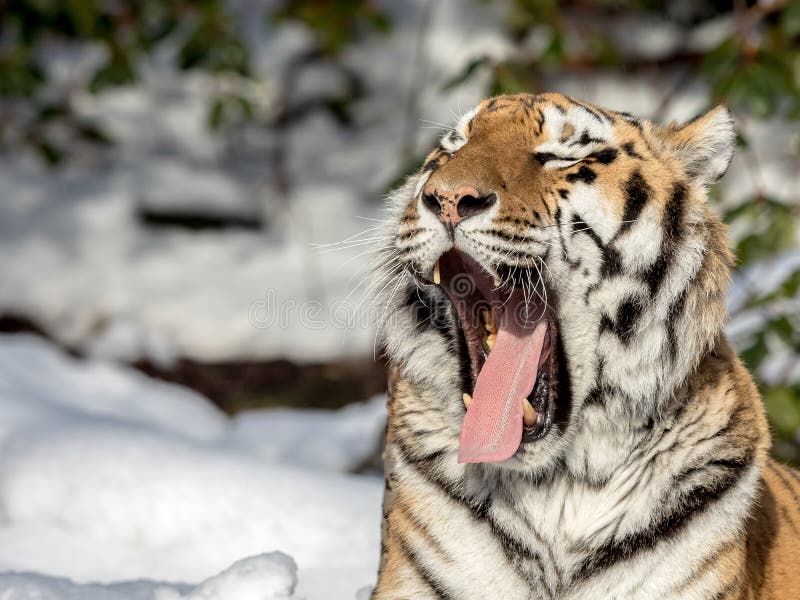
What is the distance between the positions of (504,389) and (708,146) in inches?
22.6

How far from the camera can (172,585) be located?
236cm

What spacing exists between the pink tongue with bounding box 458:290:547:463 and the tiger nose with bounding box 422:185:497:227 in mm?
203

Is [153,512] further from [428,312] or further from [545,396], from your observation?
[545,396]

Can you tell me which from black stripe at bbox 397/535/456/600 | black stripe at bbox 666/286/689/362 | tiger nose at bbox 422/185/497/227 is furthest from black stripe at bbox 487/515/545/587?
tiger nose at bbox 422/185/497/227

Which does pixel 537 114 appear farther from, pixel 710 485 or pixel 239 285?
pixel 239 285

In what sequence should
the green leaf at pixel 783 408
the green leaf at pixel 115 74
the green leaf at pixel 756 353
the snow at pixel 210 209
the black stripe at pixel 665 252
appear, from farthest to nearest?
the snow at pixel 210 209 → the green leaf at pixel 115 74 → the green leaf at pixel 783 408 → the green leaf at pixel 756 353 → the black stripe at pixel 665 252

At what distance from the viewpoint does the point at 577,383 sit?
188cm

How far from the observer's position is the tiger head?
1810 millimetres

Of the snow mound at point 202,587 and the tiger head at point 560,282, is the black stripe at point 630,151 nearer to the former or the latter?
the tiger head at point 560,282

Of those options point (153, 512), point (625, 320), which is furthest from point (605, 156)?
point (153, 512)

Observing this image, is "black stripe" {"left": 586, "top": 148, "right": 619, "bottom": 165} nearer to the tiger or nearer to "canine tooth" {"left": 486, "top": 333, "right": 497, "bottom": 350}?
the tiger

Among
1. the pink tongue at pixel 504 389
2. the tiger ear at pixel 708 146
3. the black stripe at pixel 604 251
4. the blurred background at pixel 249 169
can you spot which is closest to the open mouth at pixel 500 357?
the pink tongue at pixel 504 389

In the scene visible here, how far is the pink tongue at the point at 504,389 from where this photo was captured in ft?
5.98

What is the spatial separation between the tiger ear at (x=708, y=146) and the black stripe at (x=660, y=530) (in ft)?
1.76
